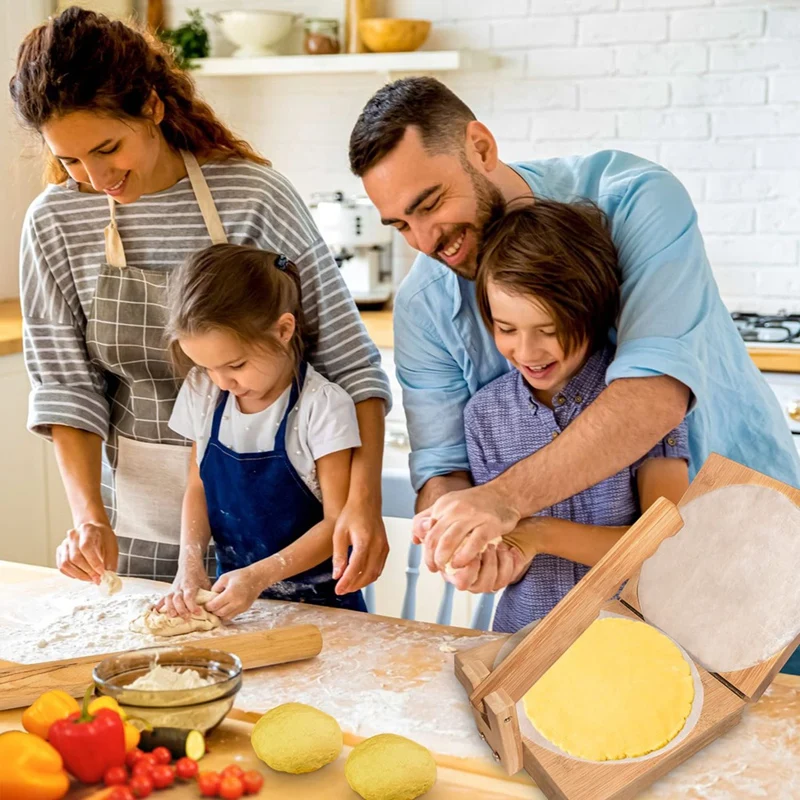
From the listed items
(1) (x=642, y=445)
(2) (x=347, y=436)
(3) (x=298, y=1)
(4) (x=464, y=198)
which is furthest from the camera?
(3) (x=298, y=1)

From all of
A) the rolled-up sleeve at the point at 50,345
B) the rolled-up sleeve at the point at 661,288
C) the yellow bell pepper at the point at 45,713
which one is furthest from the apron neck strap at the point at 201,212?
the yellow bell pepper at the point at 45,713

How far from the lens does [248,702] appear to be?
1.13 metres

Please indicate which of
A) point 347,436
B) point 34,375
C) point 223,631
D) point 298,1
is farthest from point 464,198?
point 298,1

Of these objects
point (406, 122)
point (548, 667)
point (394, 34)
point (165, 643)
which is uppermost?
point (394, 34)

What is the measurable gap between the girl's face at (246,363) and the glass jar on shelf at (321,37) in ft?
5.97

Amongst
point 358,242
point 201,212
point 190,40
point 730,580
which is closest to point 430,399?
point 201,212

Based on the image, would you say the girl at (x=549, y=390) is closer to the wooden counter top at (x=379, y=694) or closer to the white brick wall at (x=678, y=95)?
the wooden counter top at (x=379, y=694)

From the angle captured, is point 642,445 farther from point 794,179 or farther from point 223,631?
point 794,179

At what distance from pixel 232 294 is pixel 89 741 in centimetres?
69

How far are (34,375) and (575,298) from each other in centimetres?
88

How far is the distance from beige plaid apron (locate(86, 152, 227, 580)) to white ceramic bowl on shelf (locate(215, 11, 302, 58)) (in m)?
1.68

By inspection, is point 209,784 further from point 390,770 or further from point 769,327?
point 769,327

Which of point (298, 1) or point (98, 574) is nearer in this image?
point (98, 574)

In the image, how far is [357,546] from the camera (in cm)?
142
